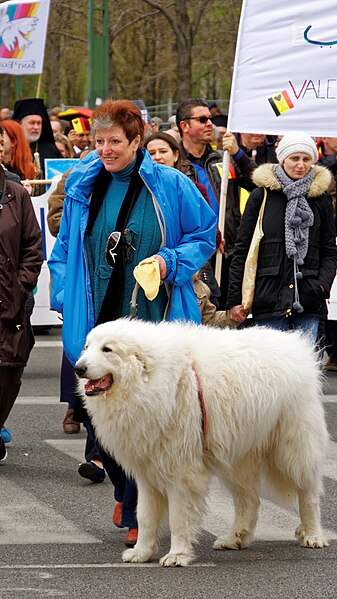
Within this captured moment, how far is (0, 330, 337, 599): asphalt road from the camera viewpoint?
5414 millimetres

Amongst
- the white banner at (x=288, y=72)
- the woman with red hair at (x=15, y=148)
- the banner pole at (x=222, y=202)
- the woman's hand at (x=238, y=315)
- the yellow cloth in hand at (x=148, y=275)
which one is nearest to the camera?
the yellow cloth in hand at (x=148, y=275)

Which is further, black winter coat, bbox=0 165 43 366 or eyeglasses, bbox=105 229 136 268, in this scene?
black winter coat, bbox=0 165 43 366

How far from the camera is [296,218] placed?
8.30m

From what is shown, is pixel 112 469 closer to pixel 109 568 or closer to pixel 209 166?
pixel 109 568

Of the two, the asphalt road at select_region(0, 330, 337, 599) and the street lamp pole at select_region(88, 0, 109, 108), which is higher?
the street lamp pole at select_region(88, 0, 109, 108)

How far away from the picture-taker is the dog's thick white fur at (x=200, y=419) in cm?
556

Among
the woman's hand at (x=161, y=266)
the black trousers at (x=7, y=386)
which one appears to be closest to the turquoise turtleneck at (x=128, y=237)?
the woman's hand at (x=161, y=266)

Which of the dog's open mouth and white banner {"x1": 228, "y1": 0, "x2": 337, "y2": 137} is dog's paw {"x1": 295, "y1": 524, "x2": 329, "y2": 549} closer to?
the dog's open mouth

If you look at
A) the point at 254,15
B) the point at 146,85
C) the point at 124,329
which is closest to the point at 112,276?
the point at 124,329

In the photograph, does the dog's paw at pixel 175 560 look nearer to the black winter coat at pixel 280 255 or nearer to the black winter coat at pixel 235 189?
the black winter coat at pixel 280 255

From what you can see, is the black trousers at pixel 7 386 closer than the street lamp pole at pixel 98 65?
Yes

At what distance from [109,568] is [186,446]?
662 millimetres

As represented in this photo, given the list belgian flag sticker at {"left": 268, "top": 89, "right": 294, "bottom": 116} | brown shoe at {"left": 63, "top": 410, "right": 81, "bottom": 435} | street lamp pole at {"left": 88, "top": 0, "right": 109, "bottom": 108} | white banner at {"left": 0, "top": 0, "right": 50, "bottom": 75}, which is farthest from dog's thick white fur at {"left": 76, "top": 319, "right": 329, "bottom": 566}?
street lamp pole at {"left": 88, "top": 0, "right": 109, "bottom": 108}

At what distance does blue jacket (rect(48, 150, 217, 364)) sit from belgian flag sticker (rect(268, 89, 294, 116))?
13.0ft
